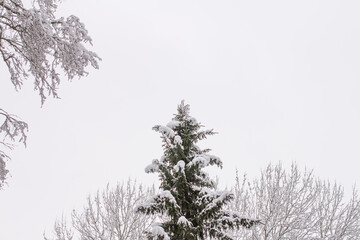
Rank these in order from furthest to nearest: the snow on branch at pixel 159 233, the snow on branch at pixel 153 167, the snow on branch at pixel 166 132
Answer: the snow on branch at pixel 166 132
the snow on branch at pixel 153 167
the snow on branch at pixel 159 233

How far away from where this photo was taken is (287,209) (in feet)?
44.4

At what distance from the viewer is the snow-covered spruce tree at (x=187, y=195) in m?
7.12

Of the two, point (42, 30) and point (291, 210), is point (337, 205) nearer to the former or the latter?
point (291, 210)

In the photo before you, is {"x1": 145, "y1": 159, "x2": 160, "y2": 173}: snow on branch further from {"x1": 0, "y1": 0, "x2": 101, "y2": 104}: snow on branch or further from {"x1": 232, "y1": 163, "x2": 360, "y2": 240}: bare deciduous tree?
{"x1": 232, "y1": 163, "x2": 360, "y2": 240}: bare deciduous tree

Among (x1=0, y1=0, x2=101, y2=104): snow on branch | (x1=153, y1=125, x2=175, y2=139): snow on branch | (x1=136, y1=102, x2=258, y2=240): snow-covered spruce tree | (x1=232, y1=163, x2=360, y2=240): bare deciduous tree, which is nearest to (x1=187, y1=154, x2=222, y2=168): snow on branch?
(x1=136, y1=102, x2=258, y2=240): snow-covered spruce tree

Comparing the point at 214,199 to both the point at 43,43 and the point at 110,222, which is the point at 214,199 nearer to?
the point at 43,43

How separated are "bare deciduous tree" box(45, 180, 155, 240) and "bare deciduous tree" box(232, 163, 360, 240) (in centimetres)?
464

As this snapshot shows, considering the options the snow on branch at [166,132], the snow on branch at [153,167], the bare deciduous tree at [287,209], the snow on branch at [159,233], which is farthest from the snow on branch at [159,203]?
the bare deciduous tree at [287,209]

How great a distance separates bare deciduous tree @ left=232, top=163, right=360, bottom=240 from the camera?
43.3 feet

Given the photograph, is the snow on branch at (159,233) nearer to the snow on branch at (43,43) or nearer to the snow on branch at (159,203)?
the snow on branch at (159,203)

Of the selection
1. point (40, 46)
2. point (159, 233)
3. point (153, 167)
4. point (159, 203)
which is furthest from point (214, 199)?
point (40, 46)

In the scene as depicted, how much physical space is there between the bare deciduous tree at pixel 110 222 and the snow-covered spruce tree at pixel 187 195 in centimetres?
714

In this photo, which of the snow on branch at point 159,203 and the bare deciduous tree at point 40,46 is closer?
the bare deciduous tree at point 40,46

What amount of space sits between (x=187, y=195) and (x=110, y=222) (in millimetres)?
7967
